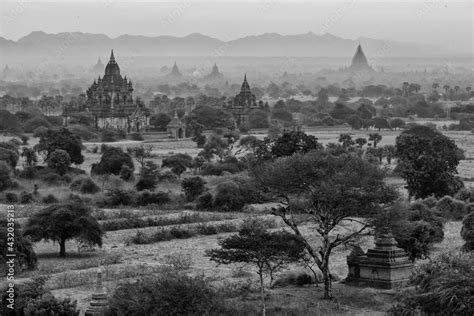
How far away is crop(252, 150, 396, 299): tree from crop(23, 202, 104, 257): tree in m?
6.97

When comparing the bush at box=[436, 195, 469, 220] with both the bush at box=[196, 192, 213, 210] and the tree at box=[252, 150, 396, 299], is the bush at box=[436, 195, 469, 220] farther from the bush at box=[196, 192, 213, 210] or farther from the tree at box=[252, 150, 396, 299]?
the tree at box=[252, 150, 396, 299]

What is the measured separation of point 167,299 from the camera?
18.5 meters

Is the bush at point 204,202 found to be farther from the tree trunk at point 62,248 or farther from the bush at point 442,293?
the bush at point 442,293

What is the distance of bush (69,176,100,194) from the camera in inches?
1875

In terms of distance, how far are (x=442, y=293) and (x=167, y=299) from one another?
4519mm

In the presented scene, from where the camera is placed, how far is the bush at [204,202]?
43.6m

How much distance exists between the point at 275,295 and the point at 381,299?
220cm

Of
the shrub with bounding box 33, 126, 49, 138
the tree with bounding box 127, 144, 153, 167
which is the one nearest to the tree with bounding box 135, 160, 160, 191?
the tree with bounding box 127, 144, 153, 167

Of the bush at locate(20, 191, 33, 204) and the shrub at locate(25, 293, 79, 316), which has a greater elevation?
the shrub at locate(25, 293, 79, 316)

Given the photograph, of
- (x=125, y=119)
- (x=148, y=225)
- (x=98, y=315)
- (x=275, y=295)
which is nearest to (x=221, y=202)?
(x=148, y=225)

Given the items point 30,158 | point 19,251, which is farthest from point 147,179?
point 19,251

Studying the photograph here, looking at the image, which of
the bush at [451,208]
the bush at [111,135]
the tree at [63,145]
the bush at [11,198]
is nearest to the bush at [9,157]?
the tree at [63,145]

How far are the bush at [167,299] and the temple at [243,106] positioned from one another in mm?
77096

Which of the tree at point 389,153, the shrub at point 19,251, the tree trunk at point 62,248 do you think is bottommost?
the tree at point 389,153
